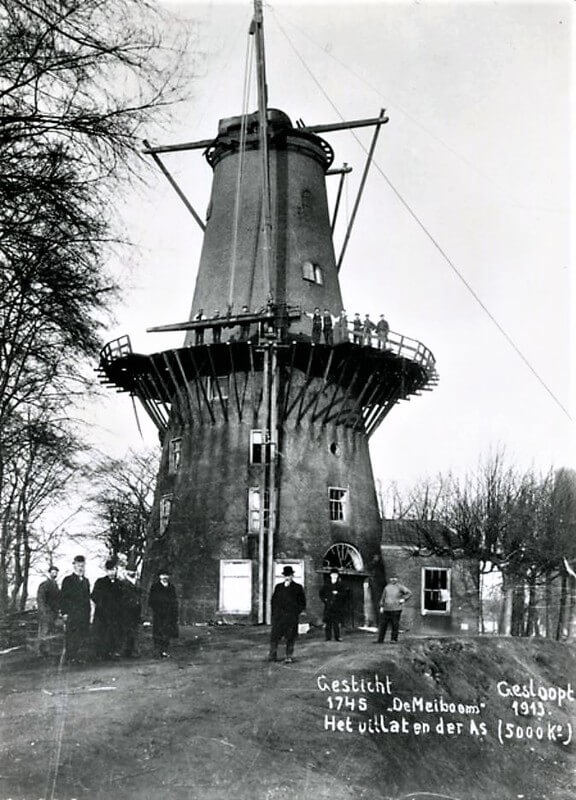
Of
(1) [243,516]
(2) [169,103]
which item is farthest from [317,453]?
(2) [169,103]

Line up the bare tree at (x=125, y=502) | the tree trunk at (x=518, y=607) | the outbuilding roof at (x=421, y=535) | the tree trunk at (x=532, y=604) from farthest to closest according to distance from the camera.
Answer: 1. the bare tree at (x=125, y=502)
2. the tree trunk at (x=518, y=607)
3. the outbuilding roof at (x=421, y=535)
4. the tree trunk at (x=532, y=604)

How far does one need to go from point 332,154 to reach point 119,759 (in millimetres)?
20675

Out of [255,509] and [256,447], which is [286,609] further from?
[256,447]

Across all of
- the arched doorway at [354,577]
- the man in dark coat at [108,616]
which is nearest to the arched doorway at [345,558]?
the arched doorway at [354,577]

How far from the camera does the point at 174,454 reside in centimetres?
2488

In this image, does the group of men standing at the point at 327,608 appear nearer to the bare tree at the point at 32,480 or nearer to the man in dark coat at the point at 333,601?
the man in dark coat at the point at 333,601

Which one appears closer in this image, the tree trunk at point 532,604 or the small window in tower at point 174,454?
the small window in tower at point 174,454

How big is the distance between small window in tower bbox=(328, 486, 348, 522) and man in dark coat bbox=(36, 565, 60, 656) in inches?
380

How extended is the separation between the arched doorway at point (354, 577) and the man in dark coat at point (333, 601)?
4908 millimetres

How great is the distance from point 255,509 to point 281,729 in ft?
38.3

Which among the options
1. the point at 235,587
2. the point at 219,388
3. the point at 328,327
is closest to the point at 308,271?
the point at 328,327

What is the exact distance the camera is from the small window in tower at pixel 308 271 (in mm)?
24484

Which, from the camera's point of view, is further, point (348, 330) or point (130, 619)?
point (348, 330)

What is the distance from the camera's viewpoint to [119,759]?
9633 mm
